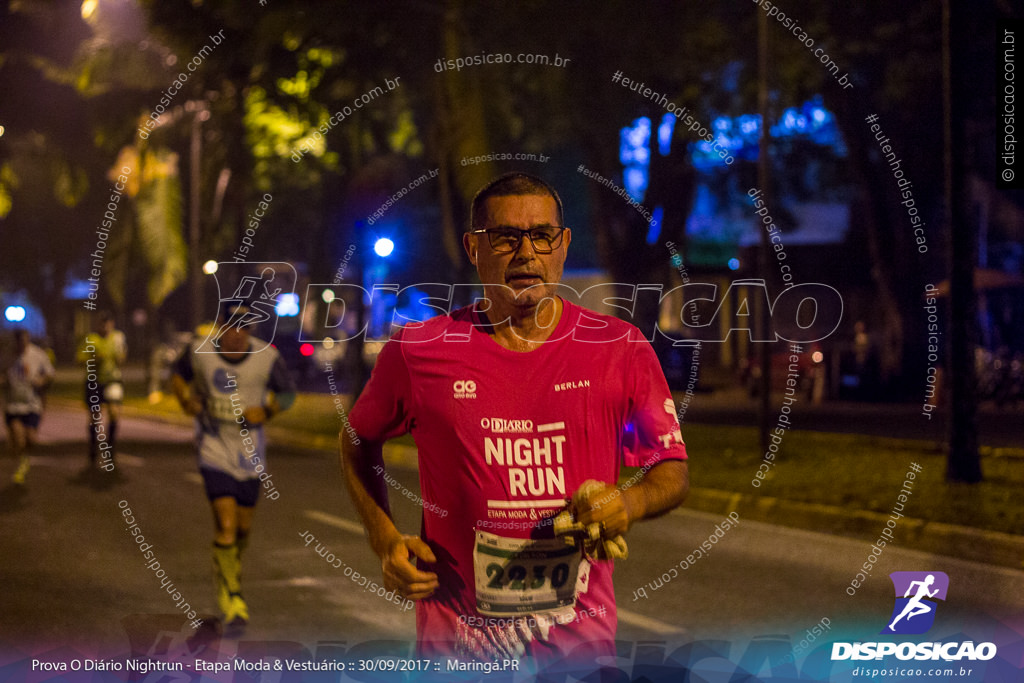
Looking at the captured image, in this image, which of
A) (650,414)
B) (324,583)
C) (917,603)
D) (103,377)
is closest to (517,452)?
(650,414)

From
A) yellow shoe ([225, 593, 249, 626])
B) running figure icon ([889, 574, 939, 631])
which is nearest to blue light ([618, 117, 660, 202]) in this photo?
running figure icon ([889, 574, 939, 631])

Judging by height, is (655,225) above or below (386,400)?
above

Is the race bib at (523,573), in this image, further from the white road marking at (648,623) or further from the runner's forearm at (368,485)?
the white road marking at (648,623)

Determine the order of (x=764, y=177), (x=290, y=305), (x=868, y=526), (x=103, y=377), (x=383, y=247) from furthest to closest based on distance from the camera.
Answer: (x=290, y=305)
(x=103, y=377)
(x=383, y=247)
(x=764, y=177)
(x=868, y=526)

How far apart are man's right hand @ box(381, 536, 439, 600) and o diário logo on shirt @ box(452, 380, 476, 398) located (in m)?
0.37

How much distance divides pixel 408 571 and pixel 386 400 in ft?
1.56

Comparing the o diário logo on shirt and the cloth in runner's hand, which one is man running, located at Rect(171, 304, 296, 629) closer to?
the o diário logo on shirt

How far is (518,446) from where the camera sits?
2924 mm

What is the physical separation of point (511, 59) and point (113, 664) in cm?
1467

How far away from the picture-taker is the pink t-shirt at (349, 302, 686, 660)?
2.91 meters

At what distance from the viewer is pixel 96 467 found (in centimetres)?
1582

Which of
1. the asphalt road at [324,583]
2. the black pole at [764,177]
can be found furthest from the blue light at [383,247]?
the black pole at [764,177]

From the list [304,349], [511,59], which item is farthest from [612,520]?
[304,349]

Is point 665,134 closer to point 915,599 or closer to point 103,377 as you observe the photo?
point 103,377
